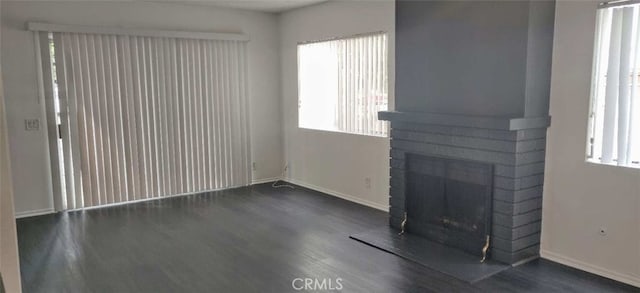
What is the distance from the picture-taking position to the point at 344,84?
5.29 metres

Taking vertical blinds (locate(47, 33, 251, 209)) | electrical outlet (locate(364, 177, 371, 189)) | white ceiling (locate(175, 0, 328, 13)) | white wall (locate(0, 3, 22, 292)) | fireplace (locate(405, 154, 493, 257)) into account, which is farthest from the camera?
white ceiling (locate(175, 0, 328, 13))

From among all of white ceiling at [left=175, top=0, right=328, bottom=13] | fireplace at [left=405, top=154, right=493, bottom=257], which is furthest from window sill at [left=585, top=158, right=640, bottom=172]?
white ceiling at [left=175, top=0, right=328, bottom=13]

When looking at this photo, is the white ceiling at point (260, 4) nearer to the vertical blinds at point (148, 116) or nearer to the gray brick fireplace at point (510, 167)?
the vertical blinds at point (148, 116)

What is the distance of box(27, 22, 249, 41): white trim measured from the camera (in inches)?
184

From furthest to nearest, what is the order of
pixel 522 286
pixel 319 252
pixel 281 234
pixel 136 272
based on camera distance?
1. pixel 281 234
2. pixel 319 252
3. pixel 136 272
4. pixel 522 286

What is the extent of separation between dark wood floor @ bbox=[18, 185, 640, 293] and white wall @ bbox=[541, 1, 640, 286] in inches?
6.3

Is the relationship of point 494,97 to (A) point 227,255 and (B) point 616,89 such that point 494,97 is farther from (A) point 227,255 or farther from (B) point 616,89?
(A) point 227,255

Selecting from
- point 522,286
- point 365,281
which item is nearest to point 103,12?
point 365,281

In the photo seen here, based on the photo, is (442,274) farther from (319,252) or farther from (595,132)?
(595,132)

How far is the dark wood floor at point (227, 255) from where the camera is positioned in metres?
3.16

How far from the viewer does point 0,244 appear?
5.61ft

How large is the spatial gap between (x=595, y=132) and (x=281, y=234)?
2.56 meters

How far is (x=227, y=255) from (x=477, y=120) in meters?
2.13

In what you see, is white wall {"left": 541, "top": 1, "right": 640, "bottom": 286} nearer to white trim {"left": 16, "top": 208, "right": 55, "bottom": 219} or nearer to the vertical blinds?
the vertical blinds
